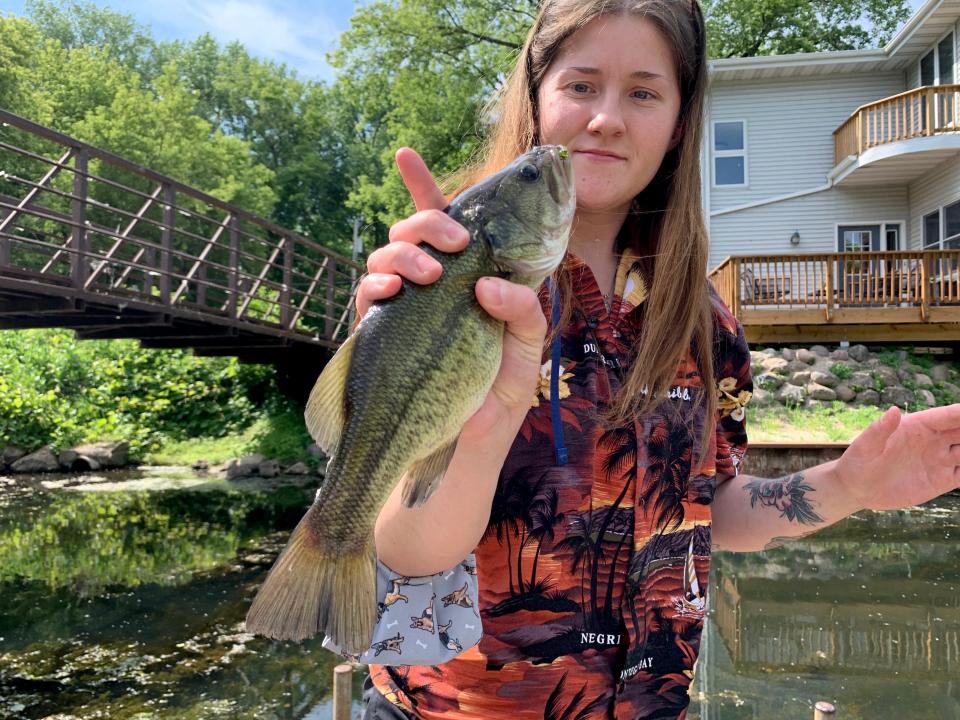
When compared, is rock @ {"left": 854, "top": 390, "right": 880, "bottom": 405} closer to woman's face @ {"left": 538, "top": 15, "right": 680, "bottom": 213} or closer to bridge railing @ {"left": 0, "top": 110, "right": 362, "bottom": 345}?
bridge railing @ {"left": 0, "top": 110, "right": 362, "bottom": 345}

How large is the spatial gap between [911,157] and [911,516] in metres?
9.43

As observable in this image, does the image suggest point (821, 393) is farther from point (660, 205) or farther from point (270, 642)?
point (660, 205)

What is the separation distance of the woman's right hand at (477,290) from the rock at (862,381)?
44.7ft

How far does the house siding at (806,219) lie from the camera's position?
58.5 ft

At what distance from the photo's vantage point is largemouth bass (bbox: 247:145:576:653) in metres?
1.31

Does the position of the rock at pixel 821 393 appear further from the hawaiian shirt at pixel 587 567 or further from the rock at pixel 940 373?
the hawaiian shirt at pixel 587 567

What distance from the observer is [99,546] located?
9.49 meters

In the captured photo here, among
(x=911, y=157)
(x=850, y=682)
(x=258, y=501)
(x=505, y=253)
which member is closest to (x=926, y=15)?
(x=911, y=157)

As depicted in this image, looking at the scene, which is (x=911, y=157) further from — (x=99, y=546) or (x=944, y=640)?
(x=99, y=546)

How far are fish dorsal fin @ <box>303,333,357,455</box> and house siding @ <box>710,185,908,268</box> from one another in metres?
17.7

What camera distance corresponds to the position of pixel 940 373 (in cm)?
1405

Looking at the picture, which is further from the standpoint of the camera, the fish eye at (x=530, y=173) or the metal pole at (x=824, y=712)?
the metal pole at (x=824, y=712)

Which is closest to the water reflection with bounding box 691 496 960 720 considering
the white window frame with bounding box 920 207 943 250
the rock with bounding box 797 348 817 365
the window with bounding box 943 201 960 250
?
the rock with bounding box 797 348 817 365

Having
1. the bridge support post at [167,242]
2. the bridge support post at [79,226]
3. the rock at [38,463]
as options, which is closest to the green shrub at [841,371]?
the bridge support post at [167,242]
